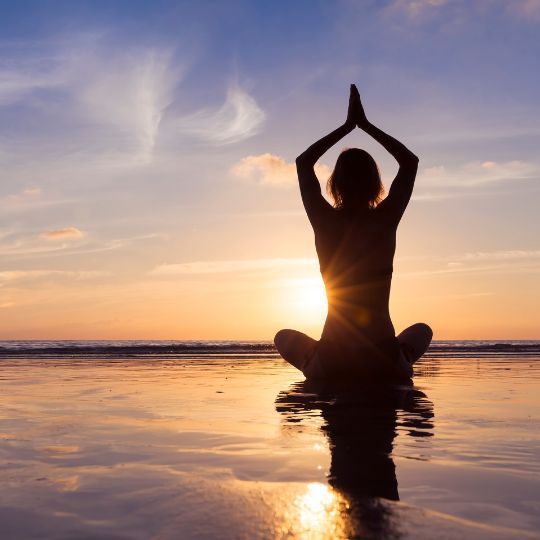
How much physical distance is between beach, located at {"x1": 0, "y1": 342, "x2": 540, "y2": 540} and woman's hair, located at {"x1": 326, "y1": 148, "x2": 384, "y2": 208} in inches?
57.6

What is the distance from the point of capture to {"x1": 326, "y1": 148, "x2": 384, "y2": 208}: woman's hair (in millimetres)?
4480

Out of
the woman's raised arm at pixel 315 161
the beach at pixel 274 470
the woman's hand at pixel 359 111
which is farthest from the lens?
the woman's hand at pixel 359 111

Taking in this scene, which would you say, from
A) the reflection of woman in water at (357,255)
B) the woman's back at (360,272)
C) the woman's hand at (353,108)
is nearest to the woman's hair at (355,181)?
the reflection of woman in water at (357,255)

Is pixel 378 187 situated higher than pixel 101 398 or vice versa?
pixel 378 187

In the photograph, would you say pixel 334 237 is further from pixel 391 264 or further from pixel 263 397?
pixel 263 397

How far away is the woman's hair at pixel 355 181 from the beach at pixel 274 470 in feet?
4.80

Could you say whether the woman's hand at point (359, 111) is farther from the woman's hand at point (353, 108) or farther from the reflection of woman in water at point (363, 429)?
the reflection of woman in water at point (363, 429)

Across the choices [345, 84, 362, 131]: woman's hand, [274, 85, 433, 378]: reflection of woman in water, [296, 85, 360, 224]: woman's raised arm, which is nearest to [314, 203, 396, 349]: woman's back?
[274, 85, 433, 378]: reflection of woman in water

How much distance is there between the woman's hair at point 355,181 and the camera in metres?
4.48

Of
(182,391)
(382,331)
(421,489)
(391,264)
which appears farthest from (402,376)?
(421,489)

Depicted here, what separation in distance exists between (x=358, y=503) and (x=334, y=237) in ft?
9.72

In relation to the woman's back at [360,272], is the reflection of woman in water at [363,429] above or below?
below

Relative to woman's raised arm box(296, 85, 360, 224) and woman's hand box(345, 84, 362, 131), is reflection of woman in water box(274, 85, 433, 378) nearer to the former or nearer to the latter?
woman's raised arm box(296, 85, 360, 224)

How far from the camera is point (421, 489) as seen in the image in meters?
1.83
